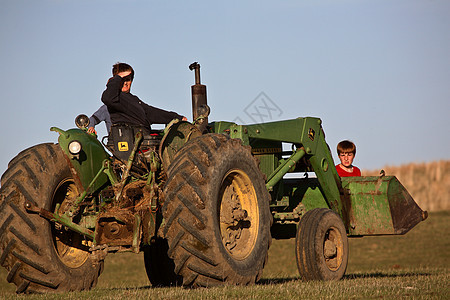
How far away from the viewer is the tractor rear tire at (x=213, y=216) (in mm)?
6699

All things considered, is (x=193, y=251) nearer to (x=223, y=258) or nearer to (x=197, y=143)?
(x=223, y=258)

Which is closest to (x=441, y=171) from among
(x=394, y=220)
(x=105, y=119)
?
(x=394, y=220)

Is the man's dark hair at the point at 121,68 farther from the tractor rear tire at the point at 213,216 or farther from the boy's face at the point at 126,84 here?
the tractor rear tire at the point at 213,216

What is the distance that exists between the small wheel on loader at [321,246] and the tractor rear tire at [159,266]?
2.24 meters

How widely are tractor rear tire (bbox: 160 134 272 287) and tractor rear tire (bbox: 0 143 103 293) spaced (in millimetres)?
1105

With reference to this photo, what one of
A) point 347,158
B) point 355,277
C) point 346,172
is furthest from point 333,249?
point 347,158

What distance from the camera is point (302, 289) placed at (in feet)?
23.7

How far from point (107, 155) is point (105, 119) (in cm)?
86

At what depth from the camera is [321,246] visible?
338 inches

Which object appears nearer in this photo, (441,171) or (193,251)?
(193,251)

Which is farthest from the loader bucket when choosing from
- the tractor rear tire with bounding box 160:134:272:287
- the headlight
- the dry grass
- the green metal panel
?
the dry grass

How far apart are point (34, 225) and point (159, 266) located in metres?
3.03

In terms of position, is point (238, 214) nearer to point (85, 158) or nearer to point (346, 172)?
point (85, 158)

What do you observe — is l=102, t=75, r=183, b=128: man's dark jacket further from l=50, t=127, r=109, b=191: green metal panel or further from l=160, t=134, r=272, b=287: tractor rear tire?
l=160, t=134, r=272, b=287: tractor rear tire
